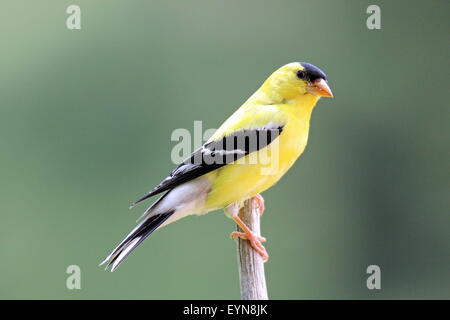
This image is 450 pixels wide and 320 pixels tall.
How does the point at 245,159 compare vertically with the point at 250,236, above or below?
above

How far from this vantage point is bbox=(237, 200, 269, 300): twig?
236 cm

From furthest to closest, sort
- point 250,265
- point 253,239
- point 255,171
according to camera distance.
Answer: point 253,239 → point 255,171 → point 250,265

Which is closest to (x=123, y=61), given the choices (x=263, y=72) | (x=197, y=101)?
(x=197, y=101)

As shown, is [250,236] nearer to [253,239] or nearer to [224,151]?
[253,239]

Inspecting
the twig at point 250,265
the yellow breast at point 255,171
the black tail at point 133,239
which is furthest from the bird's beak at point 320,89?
the black tail at point 133,239

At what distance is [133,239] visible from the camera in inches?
99.0

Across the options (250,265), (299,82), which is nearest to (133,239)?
(250,265)

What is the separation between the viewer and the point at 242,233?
2773 mm

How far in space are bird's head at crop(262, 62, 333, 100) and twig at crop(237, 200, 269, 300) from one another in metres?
0.49

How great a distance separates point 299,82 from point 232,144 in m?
Answer: 0.38

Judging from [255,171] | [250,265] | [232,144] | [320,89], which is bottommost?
[250,265]

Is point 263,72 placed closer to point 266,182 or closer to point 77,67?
point 77,67

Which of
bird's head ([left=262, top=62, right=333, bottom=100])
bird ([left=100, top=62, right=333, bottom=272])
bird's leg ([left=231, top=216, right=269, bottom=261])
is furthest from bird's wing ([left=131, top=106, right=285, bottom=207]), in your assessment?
bird's leg ([left=231, top=216, right=269, bottom=261])

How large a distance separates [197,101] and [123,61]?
64cm
